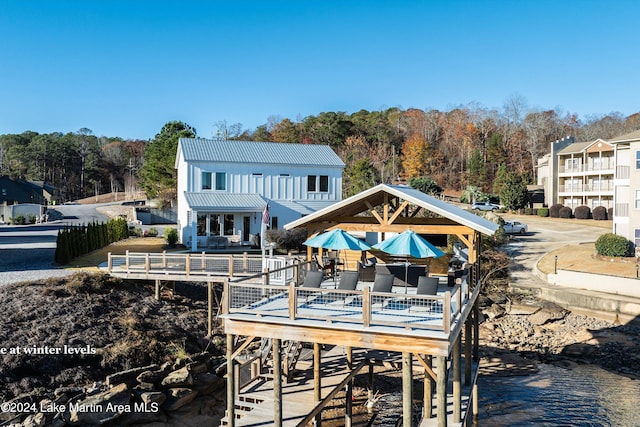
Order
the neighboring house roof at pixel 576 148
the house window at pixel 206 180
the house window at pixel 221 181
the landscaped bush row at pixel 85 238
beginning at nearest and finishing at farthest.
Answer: the landscaped bush row at pixel 85 238 < the house window at pixel 206 180 < the house window at pixel 221 181 < the neighboring house roof at pixel 576 148

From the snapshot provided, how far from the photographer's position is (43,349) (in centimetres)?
1631

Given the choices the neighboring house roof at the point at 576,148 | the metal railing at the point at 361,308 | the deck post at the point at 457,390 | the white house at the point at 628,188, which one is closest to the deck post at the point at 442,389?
the metal railing at the point at 361,308

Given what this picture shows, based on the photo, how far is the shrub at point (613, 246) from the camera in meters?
30.0

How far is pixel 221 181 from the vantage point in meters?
34.8

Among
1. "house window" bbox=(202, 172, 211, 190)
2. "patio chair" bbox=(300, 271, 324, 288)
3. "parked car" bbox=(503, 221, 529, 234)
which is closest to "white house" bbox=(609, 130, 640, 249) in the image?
"parked car" bbox=(503, 221, 529, 234)

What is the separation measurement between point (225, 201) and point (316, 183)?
7370 mm

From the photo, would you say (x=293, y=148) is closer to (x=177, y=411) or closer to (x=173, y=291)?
(x=173, y=291)

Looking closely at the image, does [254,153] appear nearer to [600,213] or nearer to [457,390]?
[457,390]

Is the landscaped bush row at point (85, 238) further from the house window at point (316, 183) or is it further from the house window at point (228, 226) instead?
the house window at point (316, 183)

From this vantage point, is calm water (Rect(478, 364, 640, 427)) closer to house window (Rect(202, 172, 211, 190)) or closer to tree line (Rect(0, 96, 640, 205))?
house window (Rect(202, 172, 211, 190))

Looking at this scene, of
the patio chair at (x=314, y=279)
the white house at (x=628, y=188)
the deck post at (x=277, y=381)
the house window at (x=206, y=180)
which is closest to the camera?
the deck post at (x=277, y=381)

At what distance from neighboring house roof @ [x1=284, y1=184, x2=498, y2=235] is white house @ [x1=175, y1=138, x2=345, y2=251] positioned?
16.8 m

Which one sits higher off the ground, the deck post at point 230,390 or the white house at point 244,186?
the white house at point 244,186

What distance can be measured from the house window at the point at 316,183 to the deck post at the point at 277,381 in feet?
86.8
